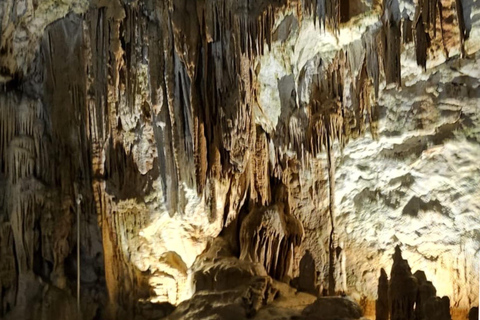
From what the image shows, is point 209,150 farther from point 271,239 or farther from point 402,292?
point 402,292

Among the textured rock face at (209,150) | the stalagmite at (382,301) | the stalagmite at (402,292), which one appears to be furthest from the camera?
the textured rock face at (209,150)

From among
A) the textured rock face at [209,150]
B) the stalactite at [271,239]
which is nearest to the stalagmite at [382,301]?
the textured rock face at [209,150]

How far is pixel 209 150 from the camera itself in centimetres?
827

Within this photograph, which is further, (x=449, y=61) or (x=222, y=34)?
(x=222, y=34)

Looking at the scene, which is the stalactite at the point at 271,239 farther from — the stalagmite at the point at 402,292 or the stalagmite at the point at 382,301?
the stalagmite at the point at 402,292

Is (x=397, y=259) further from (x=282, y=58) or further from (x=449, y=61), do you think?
(x=282, y=58)

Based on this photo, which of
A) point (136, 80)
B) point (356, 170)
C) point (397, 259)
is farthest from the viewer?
point (136, 80)

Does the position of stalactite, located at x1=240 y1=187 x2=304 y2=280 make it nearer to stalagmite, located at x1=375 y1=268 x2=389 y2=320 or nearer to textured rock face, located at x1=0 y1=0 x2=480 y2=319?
textured rock face, located at x1=0 y1=0 x2=480 y2=319

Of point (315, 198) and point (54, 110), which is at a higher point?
point (54, 110)

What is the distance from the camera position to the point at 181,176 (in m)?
8.30

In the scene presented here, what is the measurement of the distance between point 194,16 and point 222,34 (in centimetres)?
40

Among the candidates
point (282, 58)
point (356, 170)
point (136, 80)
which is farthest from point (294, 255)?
point (136, 80)

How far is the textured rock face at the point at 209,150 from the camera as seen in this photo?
745cm

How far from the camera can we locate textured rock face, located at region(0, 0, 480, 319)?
293 inches
